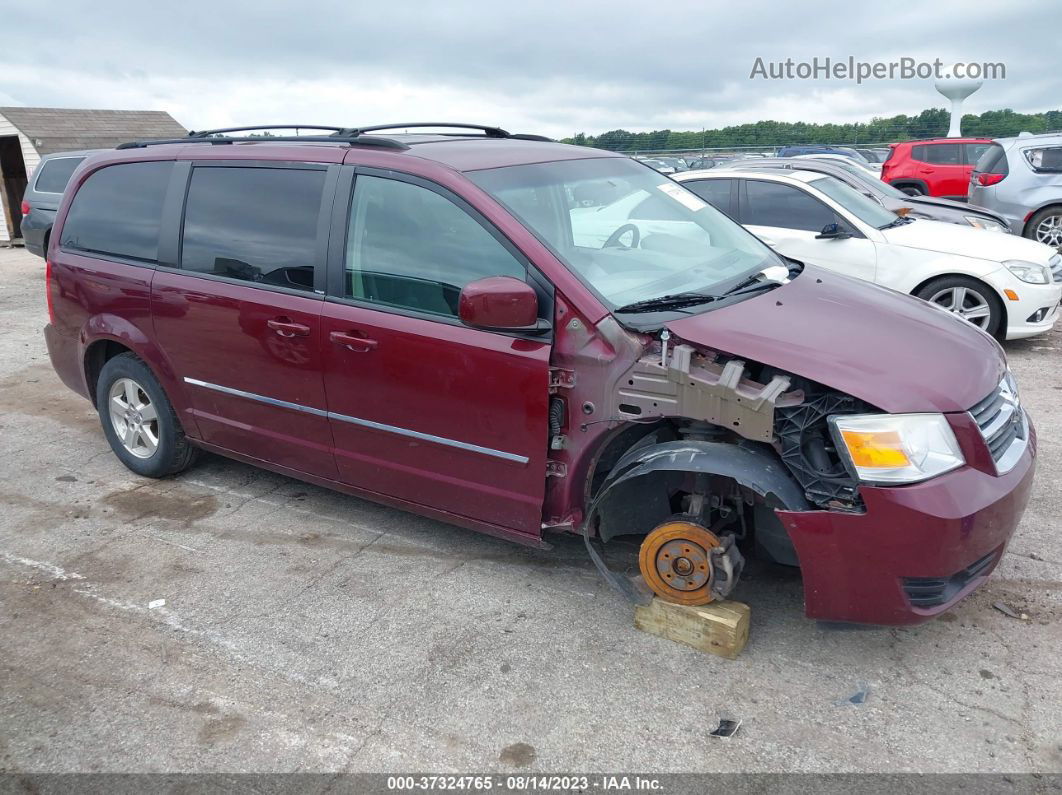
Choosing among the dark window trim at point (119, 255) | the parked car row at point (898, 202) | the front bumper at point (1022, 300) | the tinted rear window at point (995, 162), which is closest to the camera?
the dark window trim at point (119, 255)

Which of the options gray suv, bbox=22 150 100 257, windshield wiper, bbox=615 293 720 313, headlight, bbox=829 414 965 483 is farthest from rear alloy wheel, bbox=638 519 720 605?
gray suv, bbox=22 150 100 257

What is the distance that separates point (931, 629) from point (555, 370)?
69.2 inches

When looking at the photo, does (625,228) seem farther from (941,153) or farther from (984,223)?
(941,153)

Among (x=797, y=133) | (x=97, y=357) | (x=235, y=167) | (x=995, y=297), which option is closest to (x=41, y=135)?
(x=97, y=357)

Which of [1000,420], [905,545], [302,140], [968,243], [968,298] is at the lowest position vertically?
[905,545]

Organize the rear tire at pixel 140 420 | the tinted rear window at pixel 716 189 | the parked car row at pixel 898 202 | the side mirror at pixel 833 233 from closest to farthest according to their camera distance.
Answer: the rear tire at pixel 140 420 < the side mirror at pixel 833 233 < the tinted rear window at pixel 716 189 < the parked car row at pixel 898 202

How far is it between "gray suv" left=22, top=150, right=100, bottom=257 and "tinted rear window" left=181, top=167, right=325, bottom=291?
9.60m

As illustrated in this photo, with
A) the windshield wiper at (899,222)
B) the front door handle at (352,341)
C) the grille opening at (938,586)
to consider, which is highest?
the windshield wiper at (899,222)

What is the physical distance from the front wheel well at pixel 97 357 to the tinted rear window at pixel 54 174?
9.53 meters

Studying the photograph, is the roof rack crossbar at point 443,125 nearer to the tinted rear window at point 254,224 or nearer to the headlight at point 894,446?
the tinted rear window at point 254,224

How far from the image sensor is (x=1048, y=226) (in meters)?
11.5

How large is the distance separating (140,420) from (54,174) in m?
10.2

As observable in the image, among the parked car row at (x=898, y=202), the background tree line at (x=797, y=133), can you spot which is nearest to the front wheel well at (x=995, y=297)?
the parked car row at (x=898, y=202)

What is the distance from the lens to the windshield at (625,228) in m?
3.38
